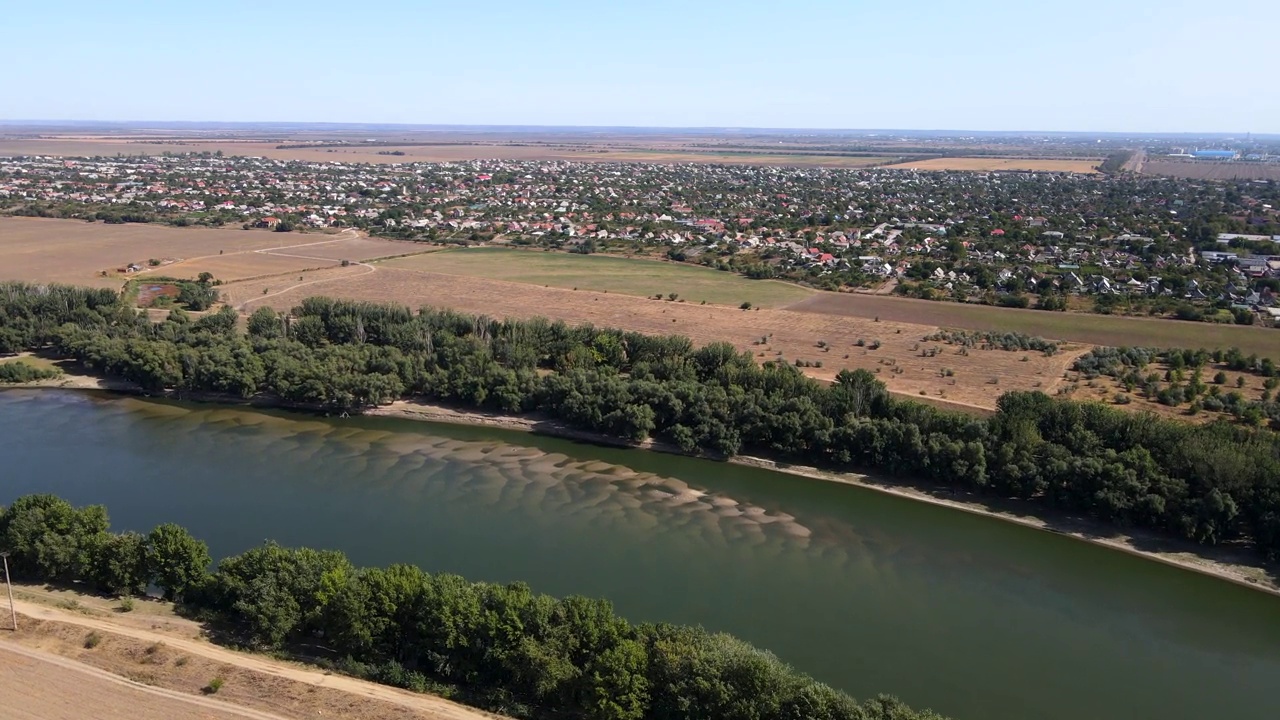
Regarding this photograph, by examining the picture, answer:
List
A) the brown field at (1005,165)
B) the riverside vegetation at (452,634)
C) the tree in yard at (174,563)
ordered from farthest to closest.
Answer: the brown field at (1005,165)
the tree in yard at (174,563)
the riverside vegetation at (452,634)

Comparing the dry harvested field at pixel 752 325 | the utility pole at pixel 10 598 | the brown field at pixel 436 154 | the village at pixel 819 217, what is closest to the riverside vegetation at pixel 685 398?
the dry harvested field at pixel 752 325

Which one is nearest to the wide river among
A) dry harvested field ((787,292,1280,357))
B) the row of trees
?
Result: the row of trees

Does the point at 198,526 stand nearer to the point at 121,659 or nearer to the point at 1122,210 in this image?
the point at 121,659

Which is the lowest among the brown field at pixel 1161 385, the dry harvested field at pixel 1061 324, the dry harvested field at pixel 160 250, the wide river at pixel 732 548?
the wide river at pixel 732 548

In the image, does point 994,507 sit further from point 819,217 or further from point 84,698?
point 819,217

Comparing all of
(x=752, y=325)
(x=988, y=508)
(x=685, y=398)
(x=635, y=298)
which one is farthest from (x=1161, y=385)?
(x=635, y=298)

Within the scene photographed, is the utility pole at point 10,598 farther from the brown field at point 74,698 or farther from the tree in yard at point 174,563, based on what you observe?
the tree in yard at point 174,563

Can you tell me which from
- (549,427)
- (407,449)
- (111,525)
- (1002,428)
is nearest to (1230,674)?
(1002,428)

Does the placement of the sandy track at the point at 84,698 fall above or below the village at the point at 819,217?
below
